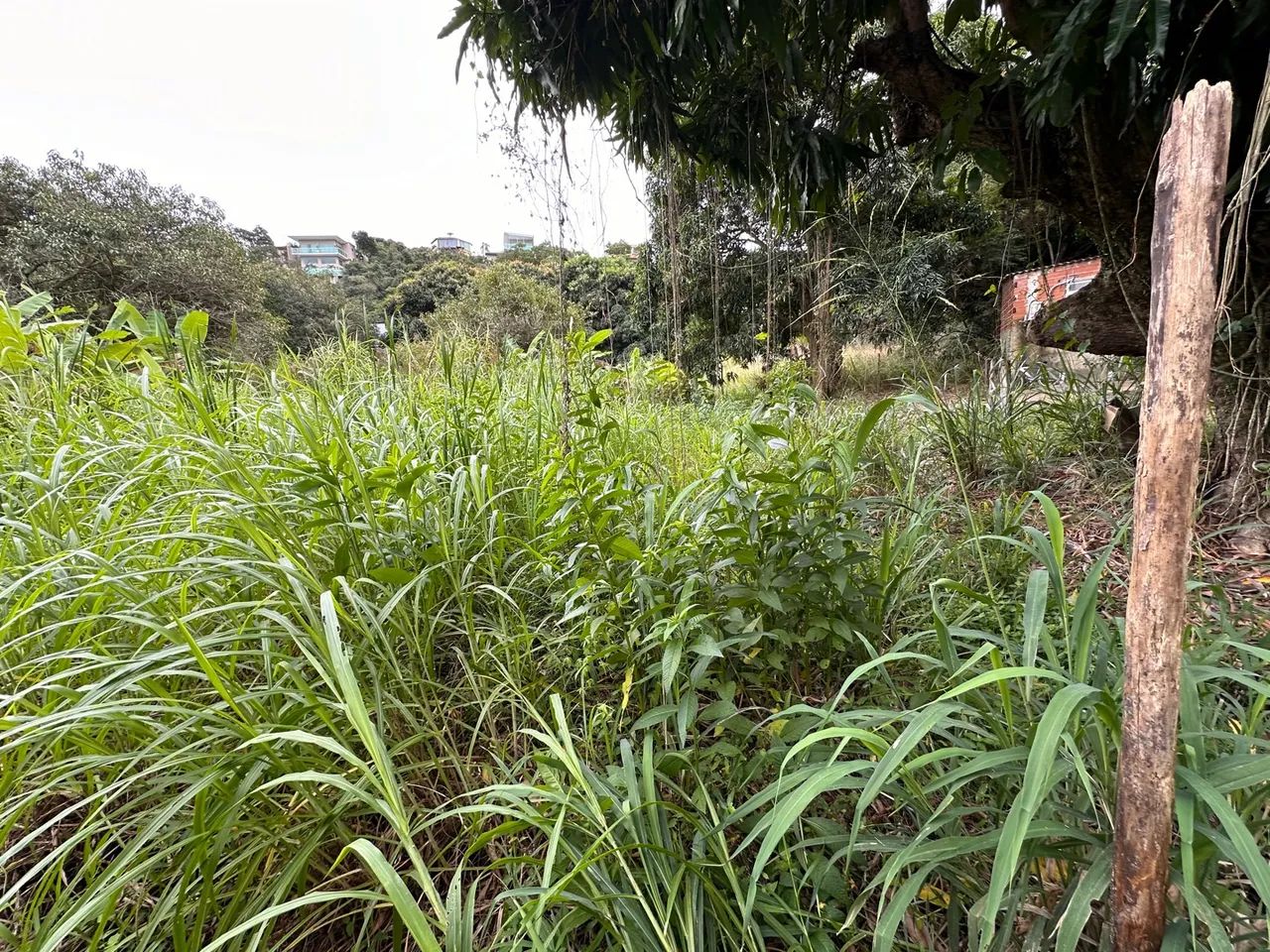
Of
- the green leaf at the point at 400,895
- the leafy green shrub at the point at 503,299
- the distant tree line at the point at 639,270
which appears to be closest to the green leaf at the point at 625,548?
the green leaf at the point at 400,895

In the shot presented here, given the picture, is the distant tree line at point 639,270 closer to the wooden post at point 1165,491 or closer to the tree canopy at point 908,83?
the tree canopy at point 908,83

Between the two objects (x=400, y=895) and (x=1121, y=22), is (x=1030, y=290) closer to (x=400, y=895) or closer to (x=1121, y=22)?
(x=1121, y=22)

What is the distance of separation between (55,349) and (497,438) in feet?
4.83

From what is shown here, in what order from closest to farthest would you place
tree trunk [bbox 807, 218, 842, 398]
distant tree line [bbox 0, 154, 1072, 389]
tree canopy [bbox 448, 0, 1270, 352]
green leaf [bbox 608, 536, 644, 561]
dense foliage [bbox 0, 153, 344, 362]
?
green leaf [bbox 608, 536, 644, 561] → tree canopy [bbox 448, 0, 1270, 352] → distant tree line [bbox 0, 154, 1072, 389] → tree trunk [bbox 807, 218, 842, 398] → dense foliage [bbox 0, 153, 344, 362]

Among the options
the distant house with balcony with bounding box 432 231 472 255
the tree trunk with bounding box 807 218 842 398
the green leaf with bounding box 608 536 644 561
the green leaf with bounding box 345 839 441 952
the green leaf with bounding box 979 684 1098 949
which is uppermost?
the distant house with balcony with bounding box 432 231 472 255

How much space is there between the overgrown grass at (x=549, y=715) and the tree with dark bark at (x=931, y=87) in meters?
0.99

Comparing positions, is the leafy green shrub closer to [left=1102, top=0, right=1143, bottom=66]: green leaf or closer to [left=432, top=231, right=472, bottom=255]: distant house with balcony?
[left=432, top=231, right=472, bottom=255]: distant house with balcony

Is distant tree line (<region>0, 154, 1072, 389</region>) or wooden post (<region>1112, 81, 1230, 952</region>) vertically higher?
distant tree line (<region>0, 154, 1072, 389</region>)

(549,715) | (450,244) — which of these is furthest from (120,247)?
(450,244)

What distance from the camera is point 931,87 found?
1718 millimetres

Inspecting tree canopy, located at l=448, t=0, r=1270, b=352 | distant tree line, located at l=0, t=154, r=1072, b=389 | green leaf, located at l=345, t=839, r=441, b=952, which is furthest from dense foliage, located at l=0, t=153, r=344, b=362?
green leaf, located at l=345, t=839, r=441, b=952

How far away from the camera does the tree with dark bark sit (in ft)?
3.75

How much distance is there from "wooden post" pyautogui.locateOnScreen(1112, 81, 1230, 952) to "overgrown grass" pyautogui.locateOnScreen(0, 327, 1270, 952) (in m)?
0.03

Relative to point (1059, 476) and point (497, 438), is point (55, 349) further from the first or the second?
point (1059, 476)
